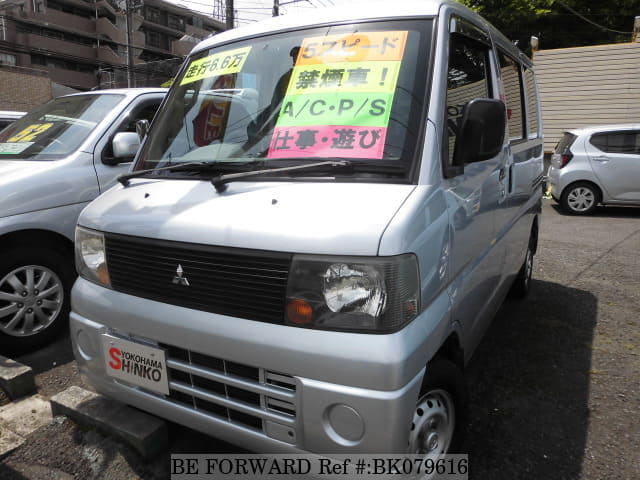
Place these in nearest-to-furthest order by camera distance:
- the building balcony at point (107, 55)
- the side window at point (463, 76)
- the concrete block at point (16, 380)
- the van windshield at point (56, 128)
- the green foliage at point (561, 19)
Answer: the side window at point (463, 76)
the concrete block at point (16, 380)
the van windshield at point (56, 128)
the green foliage at point (561, 19)
the building balcony at point (107, 55)

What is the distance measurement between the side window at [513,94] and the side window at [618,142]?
5978 mm

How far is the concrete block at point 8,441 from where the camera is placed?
2.26 meters

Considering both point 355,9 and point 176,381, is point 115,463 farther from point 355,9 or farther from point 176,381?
point 355,9

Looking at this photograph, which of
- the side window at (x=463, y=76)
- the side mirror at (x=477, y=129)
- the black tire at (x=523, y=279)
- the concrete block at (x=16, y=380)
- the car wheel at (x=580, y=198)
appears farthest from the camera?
the car wheel at (x=580, y=198)

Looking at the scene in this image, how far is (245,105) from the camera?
2.27m

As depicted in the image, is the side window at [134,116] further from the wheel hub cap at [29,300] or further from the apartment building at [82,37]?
the apartment building at [82,37]

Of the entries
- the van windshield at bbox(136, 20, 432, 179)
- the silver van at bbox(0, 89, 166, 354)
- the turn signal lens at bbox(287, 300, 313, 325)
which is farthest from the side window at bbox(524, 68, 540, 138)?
the silver van at bbox(0, 89, 166, 354)

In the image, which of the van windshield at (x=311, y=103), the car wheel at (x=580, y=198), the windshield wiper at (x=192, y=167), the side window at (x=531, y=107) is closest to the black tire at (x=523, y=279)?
the side window at (x=531, y=107)

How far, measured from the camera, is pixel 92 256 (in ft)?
6.83

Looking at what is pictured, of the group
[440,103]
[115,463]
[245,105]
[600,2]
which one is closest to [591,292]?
[440,103]

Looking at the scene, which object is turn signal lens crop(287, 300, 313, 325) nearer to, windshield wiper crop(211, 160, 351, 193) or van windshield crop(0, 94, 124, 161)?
windshield wiper crop(211, 160, 351, 193)

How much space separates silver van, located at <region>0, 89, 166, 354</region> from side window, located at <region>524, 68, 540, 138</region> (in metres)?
3.03

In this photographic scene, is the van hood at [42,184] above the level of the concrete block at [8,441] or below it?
above

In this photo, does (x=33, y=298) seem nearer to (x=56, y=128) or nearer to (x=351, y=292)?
(x=56, y=128)
